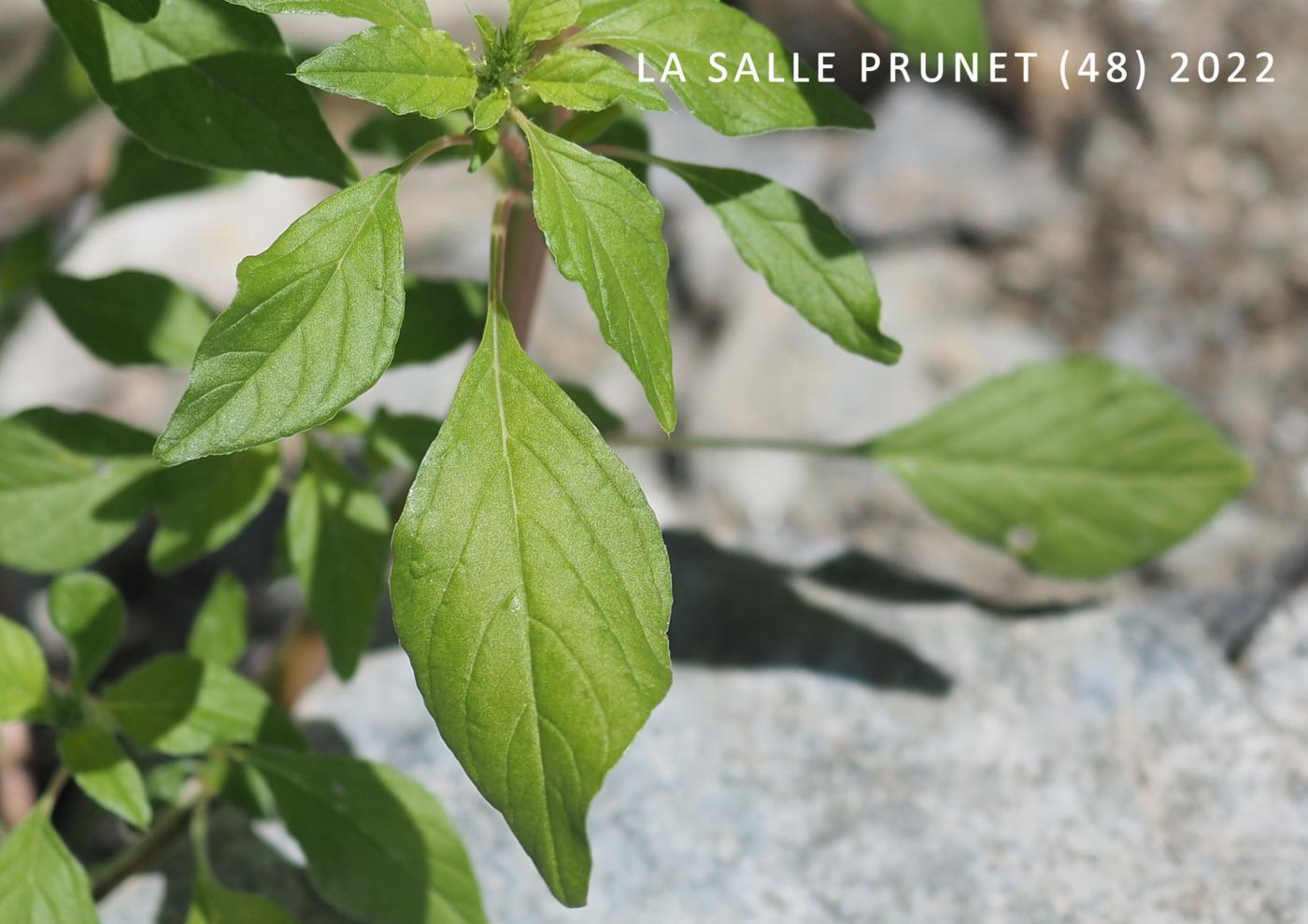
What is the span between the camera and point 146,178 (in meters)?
1.56

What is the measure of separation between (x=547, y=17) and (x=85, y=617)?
28.9 inches

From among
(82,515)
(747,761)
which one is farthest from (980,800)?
(82,515)

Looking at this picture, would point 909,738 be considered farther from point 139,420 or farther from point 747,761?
point 139,420

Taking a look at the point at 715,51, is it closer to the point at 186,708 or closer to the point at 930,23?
the point at 930,23

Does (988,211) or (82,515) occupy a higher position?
(82,515)

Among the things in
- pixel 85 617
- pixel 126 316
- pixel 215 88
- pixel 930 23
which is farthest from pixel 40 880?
pixel 930 23

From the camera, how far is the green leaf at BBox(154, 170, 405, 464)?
0.84m

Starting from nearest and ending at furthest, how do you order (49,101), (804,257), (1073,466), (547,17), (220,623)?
(547,17) → (804,257) → (220,623) → (1073,466) → (49,101)

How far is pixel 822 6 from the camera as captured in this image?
303 cm

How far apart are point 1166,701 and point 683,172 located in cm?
85

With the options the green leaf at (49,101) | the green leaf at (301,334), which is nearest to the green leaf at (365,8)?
the green leaf at (301,334)

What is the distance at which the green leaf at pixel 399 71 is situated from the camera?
869 mm

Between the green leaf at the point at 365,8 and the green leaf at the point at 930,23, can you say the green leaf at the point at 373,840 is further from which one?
the green leaf at the point at 930,23

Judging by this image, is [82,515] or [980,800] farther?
[980,800]
